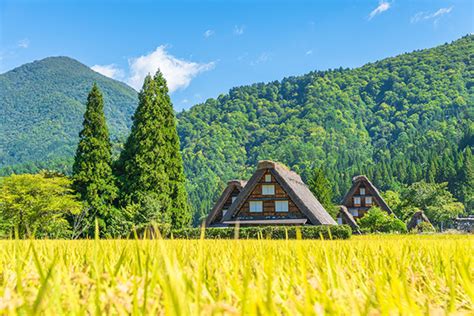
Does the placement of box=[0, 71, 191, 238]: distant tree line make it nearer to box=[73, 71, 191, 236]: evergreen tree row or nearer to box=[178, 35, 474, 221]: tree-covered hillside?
box=[73, 71, 191, 236]: evergreen tree row

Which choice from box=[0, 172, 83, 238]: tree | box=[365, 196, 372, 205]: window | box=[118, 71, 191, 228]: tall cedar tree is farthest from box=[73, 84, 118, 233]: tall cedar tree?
box=[365, 196, 372, 205]: window

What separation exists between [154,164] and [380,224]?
2222 centimetres

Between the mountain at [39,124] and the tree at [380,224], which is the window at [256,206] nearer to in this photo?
the tree at [380,224]

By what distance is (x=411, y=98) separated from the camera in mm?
126250

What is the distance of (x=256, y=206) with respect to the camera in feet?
97.6

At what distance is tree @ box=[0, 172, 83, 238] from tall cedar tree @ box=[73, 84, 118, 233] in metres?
2.18

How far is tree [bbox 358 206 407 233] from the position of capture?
42.3 metres

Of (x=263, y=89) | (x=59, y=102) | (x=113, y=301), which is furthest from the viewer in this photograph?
(x=59, y=102)

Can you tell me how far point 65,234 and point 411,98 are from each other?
374ft

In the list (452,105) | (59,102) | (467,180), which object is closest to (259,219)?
(467,180)

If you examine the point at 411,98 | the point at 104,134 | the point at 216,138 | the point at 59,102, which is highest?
the point at 59,102

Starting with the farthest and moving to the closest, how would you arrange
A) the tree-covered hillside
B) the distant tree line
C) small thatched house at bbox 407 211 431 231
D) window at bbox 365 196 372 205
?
the tree-covered hillside → window at bbox 365 196 372 205 → small thatched house at bbox 407 211 431 231 → the distant tree line

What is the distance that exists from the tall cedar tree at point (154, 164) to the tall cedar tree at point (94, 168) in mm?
1119

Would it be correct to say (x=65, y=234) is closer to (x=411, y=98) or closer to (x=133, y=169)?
(x=133, y=169)
